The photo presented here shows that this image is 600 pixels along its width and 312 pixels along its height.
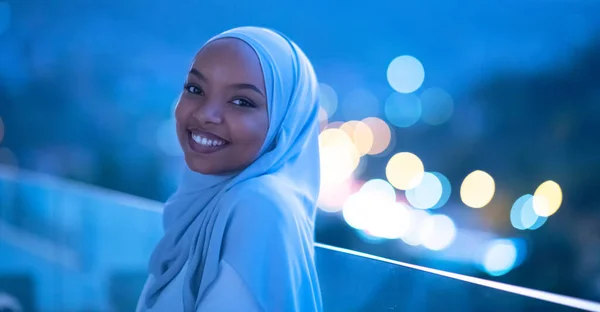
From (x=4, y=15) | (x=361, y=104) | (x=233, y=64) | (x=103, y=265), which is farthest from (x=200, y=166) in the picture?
(x=4, y=15)

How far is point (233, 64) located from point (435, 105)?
195cm

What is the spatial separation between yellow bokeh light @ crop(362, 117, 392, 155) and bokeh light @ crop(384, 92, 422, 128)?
0.05 metres

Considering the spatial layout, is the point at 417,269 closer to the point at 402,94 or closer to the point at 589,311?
the point at 589,311

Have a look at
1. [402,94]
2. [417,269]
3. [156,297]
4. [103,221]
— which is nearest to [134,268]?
[103,221]

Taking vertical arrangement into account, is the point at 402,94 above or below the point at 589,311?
above

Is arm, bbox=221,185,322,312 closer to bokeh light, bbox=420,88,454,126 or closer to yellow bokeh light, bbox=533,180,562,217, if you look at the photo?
bokeh light, bbox=420,88,454,126

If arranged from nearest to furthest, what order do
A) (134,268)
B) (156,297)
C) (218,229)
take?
(218,229), (156,297), (134,268)

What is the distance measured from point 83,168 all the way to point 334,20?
147 cm

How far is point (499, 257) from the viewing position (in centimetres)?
357

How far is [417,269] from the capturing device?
1106mm

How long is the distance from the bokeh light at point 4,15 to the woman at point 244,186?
1.94 meters

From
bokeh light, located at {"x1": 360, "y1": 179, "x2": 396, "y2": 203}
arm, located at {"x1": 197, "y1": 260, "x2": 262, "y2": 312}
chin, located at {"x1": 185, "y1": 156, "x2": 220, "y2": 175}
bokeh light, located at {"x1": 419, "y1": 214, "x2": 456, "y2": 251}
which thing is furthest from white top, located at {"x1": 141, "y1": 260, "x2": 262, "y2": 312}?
bokeh light, located at {"x1": 419, "y1": 214, "x2": 456, "y2": 251}

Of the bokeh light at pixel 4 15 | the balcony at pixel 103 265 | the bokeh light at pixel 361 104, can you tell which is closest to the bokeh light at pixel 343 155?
the bokeh light at pixel 361 104

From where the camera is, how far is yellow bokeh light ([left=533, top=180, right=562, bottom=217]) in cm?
306
